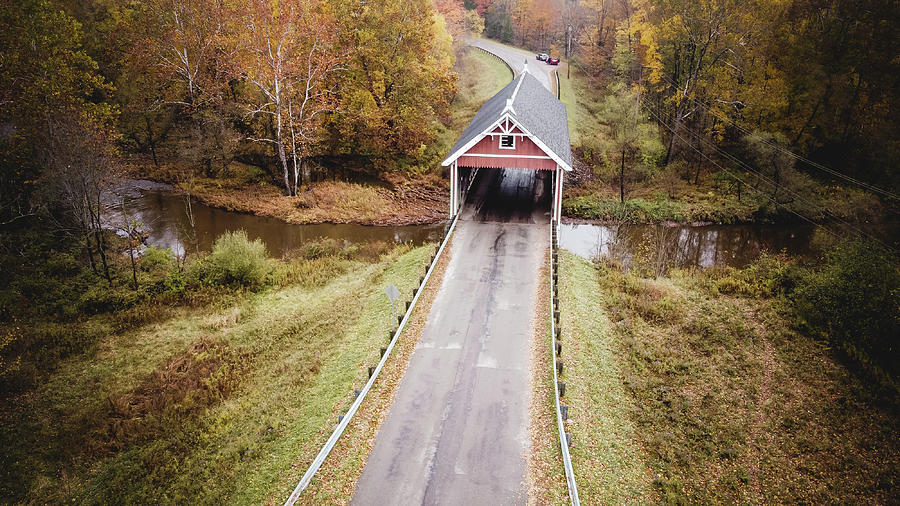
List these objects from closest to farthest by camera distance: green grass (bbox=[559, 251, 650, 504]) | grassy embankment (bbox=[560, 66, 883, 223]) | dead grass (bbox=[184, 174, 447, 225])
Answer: green grass (bbox=[559, 251, 650, 504]), grassy embankment (bbox=[560, 66, 883, 223]), dead grass (bbox=[184, 174, 447, 225])

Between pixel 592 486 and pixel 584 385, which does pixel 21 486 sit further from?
pixel 584 385

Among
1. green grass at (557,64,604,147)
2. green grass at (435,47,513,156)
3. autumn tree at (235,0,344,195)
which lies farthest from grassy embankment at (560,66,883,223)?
autumn tree at (235,0,344,195)

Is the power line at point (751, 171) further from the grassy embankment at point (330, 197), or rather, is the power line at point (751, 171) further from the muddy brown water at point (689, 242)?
the grassy embankment at point (330, 197)

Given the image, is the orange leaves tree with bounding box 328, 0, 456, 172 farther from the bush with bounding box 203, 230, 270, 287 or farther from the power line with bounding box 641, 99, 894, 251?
the power line with bounding box 641, 99, 894, 251

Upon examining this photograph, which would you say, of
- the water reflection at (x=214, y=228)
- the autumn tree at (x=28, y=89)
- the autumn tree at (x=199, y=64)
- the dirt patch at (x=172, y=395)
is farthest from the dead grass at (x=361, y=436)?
the autumn tree at (x=199, y=64)

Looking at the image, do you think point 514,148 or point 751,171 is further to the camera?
point 751,171

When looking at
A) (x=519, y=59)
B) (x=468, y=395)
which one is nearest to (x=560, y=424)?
(x=468, y=395)

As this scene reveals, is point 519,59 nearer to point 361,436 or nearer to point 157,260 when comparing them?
point 157,260
